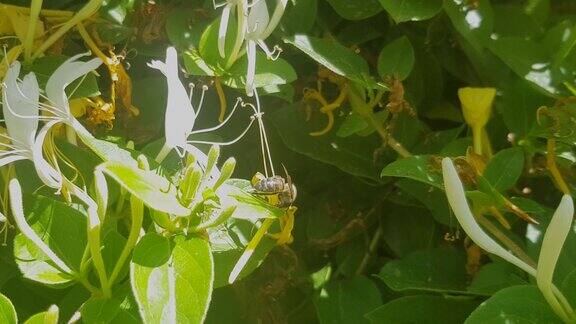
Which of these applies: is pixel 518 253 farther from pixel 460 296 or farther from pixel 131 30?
pixel 131 30

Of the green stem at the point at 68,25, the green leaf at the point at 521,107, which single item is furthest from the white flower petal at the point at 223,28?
the green leaf at the point at 521,107

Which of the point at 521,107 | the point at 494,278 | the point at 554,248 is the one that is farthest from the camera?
the point at 521,107

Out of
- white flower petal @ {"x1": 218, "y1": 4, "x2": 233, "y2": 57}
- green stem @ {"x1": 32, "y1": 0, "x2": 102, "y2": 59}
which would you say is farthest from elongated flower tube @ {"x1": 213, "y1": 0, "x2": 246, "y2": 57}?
green stem @ {"x1": 32, "y1": 0, "x2": 102, "y2": 59}

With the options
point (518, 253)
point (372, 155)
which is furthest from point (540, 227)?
point (372, 155)

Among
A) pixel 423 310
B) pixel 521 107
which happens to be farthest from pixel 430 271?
pixel 521 107

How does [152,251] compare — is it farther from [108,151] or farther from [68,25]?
[68,25]

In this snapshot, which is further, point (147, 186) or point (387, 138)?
point (387, 138)

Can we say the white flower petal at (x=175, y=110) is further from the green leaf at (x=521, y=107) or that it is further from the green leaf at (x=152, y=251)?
the green leaf at (x=521, y=107)
